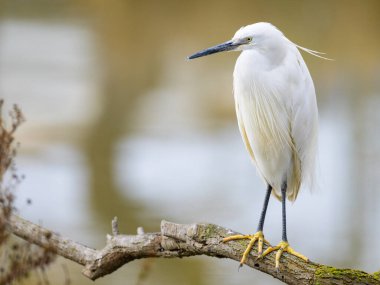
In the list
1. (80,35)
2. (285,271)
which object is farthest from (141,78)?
(285,271)

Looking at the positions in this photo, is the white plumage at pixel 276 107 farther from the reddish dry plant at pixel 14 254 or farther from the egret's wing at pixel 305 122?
the reddish dry plant at pixel 14 254

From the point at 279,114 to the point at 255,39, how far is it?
295mm

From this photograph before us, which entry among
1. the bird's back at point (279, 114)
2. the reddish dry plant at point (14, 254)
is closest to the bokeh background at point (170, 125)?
the bird's back at point (279, 114)

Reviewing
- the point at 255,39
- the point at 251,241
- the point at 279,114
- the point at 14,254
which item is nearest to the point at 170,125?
the point at 279,114

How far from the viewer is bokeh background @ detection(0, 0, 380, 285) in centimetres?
530

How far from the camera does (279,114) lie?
2.81m

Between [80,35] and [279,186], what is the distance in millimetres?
6172

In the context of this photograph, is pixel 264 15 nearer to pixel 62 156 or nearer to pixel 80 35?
Answer: pixel 80 35

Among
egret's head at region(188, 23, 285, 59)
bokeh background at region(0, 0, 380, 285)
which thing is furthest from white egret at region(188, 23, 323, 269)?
bokeh background at region(0, 0, 380, 285)

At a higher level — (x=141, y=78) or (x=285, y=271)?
(x=141, y=78)

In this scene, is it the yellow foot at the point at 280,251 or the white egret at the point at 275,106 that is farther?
the white egret at the point at 275,106

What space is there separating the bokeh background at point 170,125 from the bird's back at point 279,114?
5.89 feet

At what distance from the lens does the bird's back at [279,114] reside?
273 centimetres

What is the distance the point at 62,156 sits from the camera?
6.50m
